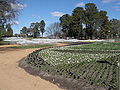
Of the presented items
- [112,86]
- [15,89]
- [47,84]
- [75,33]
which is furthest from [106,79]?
[75,33]

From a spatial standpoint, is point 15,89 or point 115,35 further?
point 115,35

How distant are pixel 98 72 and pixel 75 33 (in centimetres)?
6118

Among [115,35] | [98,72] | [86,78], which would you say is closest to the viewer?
[86,78]

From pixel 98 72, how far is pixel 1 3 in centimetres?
1583

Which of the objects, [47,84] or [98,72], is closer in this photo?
[47,84]

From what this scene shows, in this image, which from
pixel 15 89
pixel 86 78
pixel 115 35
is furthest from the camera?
pixel 115 35

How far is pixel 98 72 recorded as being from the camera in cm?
725

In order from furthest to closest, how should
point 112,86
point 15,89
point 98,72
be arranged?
1. point 98,72
2. point 15,89
3. point 112,86

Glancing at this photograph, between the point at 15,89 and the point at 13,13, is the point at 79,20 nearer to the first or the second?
the point at 13,13

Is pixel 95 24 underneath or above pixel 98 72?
above

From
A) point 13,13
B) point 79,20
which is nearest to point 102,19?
point 79,20

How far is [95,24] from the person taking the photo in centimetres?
6875

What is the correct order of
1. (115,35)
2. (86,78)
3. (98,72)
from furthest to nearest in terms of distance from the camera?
(115,35), (98,72), (86,78)

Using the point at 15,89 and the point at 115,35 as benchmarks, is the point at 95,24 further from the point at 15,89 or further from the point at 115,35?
the point at 15,89
